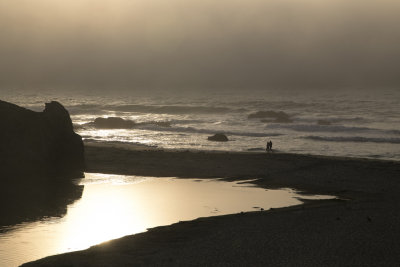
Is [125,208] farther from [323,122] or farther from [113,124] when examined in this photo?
[323,122]

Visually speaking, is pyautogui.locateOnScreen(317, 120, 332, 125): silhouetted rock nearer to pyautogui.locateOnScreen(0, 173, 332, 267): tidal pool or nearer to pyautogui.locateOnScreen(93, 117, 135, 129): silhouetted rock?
pyautogui.locateOnScreen(93, 117, 135, 129): silhouetted rock

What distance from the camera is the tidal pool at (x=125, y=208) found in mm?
21730

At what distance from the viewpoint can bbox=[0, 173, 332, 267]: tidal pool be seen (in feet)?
71.3

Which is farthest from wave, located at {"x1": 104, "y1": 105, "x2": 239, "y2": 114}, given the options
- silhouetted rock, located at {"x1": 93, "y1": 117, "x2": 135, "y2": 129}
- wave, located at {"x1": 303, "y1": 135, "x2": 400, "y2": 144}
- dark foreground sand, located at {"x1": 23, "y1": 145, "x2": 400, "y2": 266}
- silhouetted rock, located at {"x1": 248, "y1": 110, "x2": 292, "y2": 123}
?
dark foreground sand, located at {"x1": 23, "y1": 145, "x2": 400, "y2": 266}

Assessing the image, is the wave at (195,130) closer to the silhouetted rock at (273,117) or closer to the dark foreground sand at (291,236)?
the silhouetted rock at (273,117)

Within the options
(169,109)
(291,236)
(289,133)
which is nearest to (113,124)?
(289,133)

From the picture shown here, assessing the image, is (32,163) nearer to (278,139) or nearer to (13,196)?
(13,196)

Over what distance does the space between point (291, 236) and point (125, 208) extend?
26.6 ft

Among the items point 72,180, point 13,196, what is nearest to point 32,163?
point 72,180

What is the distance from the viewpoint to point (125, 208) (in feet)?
90.0

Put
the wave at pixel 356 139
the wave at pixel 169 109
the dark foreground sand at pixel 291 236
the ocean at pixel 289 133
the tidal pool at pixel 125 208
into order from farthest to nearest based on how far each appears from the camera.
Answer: the wave at pixel 169 109, the wave at pixel 356 139, the ocean at pixel 289 133, the tidal pool at pixel 125 208, the dark foreground sand at pixel 291 236

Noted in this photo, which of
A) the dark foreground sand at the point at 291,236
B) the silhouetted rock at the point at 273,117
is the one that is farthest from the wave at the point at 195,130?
the dark foreground sand at the point at 291,236

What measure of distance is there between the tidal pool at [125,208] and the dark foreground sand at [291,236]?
3.62 ft

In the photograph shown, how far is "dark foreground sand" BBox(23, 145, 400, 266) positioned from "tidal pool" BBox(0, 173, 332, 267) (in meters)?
1.10
